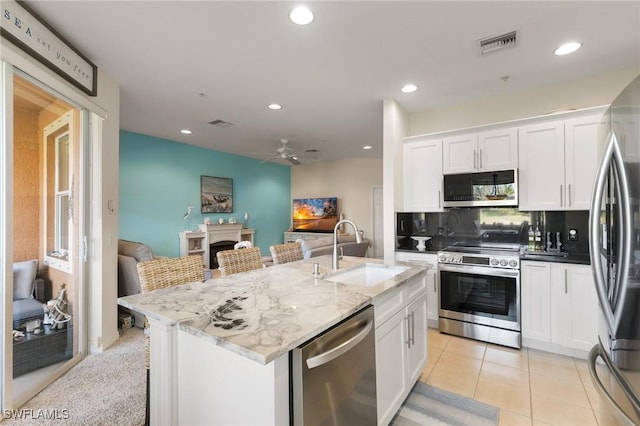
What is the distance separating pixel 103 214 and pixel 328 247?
3218 millimetres

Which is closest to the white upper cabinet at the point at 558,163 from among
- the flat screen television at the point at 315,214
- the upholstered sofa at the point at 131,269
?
the upholstered sofa at the point at 131,269

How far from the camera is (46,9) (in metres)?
1.90

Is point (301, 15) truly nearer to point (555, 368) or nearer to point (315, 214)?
point (555, 368)

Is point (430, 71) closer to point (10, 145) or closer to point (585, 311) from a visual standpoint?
point (585, 311)

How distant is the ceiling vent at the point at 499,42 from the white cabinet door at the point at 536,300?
2005 millimetres

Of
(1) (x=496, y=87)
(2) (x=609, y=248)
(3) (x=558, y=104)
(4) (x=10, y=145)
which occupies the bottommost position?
(2) (x=609, y=248)

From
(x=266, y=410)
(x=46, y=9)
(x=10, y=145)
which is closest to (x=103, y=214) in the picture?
(x=10, y=145)

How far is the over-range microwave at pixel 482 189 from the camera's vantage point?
3.07m

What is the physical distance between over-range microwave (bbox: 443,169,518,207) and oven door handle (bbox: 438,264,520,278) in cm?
75

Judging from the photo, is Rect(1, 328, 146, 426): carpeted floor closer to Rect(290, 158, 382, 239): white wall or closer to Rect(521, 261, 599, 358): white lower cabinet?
Rect(521, 261, 599, 358): white lower cabinet

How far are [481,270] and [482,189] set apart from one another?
951mm

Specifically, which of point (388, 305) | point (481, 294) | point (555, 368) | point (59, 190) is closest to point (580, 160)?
point (481, 294)

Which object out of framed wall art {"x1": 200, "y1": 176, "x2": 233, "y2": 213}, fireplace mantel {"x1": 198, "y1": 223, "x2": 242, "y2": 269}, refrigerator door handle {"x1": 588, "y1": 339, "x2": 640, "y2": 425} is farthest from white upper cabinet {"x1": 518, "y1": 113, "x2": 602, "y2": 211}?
framed wall art {"x1": 200, "y1": 176, "x2": 233, "y2": 213}

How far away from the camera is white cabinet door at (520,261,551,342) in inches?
106
